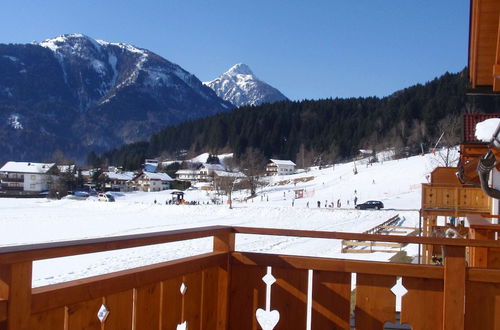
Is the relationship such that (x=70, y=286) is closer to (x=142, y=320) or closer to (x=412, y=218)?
(x=142, y=320)

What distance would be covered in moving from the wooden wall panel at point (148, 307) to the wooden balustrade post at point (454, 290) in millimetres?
1750

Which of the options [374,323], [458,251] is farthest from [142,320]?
[458,251]

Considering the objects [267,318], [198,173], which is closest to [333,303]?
[267,318]

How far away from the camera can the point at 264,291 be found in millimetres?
3516

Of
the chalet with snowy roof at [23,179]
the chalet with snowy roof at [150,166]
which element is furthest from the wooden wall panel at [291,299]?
the chalet with snowy roof at [150,166]

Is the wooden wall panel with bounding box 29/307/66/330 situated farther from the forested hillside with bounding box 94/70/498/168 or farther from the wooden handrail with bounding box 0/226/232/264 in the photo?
the forested hillside with bounding box 94/70/498/168

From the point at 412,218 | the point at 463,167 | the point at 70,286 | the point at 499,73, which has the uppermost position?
the point at 499,73

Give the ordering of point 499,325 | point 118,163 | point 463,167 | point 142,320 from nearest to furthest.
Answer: point 142,320, point 499,325, point 463,167, point 118,163

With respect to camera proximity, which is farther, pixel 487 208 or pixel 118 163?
pixel 118 163

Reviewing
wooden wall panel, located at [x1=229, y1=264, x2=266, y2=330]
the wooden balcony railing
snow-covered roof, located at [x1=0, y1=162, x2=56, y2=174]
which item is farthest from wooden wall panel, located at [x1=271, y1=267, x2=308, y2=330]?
snow-covered roof, located at [x1=0, y1=162, x2=56, y2=174]

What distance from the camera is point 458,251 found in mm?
3096

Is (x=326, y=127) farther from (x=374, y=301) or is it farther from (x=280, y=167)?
(x=374, y=301)

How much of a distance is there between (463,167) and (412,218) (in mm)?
21731

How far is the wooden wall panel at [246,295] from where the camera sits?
11.5 feet
